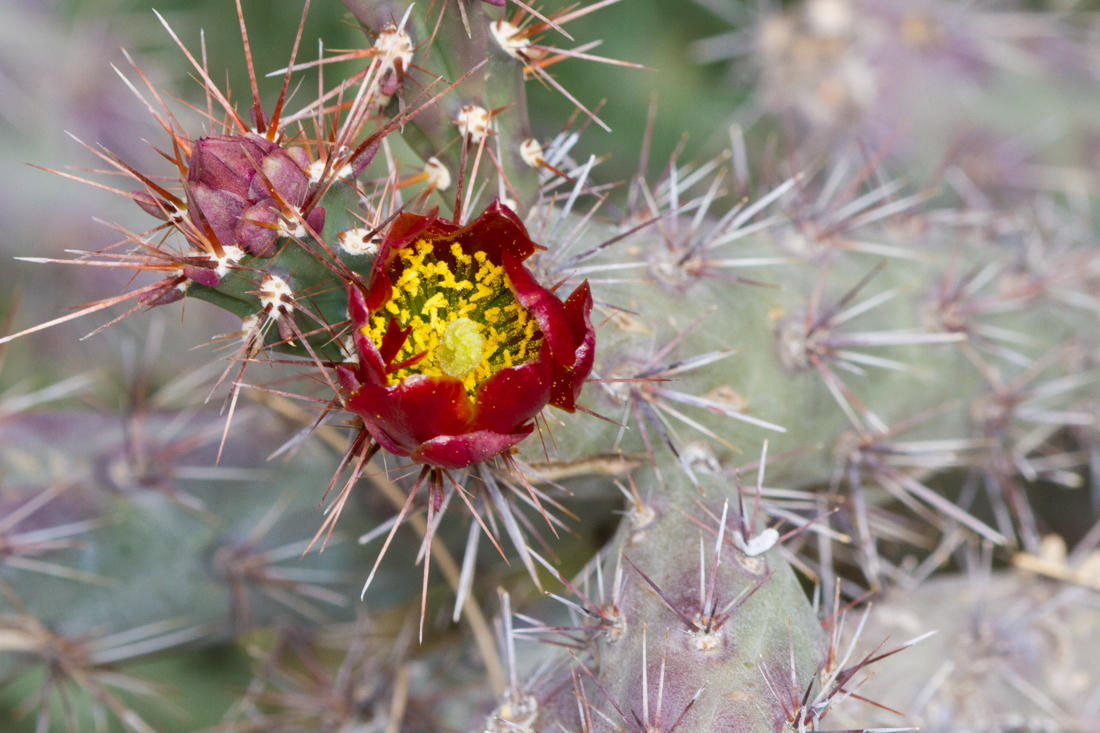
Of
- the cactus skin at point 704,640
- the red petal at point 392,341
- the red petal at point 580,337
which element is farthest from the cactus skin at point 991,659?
the red petal at point 392,341

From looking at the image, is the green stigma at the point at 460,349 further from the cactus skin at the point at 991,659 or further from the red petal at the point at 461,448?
the cactus skin at the point at 991,659

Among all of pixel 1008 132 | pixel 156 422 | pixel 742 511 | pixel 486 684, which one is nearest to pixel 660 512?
pixel 742 511

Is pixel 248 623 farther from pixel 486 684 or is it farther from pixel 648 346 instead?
pixel 648 346

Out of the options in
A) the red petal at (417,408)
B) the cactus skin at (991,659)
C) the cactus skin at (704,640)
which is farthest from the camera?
the cactus skin at (991,659)

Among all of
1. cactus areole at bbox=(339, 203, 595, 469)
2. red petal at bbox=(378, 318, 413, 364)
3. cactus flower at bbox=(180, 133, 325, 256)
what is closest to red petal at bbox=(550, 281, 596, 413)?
cactus areole at bbox=(339, 203, 595, 469)

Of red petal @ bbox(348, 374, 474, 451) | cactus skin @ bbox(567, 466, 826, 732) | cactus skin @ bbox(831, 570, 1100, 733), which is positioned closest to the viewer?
red petal @ bbox(348, 374, 474, 451)

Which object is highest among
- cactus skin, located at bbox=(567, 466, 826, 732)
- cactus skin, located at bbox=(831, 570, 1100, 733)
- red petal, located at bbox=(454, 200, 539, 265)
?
red petal, located at bbox=(454, 200, 539, 265)

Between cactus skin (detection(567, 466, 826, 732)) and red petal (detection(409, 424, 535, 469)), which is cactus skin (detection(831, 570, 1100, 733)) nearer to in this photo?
cactus skin (detection(567, 466, 826, 732))

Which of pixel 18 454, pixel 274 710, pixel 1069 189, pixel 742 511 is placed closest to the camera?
pixel 742 511
